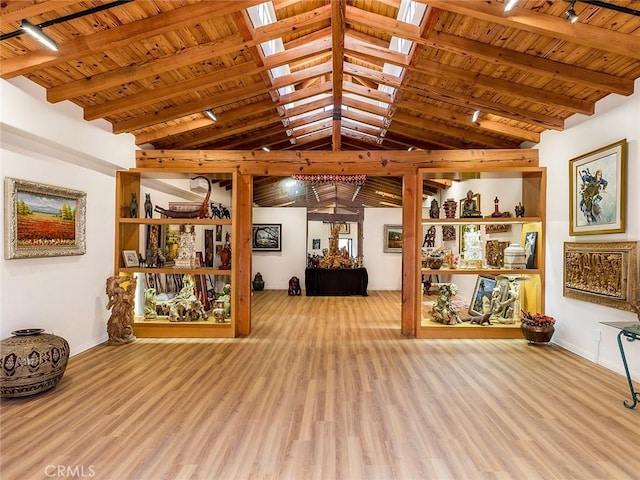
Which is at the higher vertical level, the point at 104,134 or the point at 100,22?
the point at 100,22

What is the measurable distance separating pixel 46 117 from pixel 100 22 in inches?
52.1

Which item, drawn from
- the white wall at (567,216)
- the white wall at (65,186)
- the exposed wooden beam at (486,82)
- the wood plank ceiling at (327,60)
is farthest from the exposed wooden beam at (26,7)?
the white wall at (567,216)

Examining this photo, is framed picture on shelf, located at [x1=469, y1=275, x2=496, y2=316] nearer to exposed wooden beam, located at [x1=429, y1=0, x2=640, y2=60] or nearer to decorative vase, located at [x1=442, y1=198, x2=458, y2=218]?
decorative vase, located at [x1=442, y1=198, x2=458, y2=218]

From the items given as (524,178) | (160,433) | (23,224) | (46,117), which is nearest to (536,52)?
(524,178)

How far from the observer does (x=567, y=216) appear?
4.56 meters

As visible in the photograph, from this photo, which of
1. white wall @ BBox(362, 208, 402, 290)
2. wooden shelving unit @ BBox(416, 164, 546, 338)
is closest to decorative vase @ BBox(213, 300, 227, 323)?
wooden shelving unit @ BBox(416, 164, 546, 338)

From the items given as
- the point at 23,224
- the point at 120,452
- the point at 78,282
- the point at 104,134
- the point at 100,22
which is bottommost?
the point at 120,452

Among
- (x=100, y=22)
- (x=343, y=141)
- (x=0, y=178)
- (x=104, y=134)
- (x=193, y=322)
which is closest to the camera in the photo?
(x=100, y=22)

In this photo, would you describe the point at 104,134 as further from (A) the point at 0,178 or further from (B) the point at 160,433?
(B) the point at 160,433

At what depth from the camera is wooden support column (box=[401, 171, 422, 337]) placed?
17.4 ft

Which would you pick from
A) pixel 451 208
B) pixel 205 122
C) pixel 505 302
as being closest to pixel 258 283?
pixel 205 122

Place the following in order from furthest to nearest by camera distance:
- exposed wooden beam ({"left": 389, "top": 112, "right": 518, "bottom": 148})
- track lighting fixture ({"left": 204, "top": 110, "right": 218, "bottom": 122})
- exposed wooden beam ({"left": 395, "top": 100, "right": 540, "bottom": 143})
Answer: exposed wooden beam ({"left": 389, "top": 112, "right": 518, "bottom": 148})
exposed wooden beam ({"left": 395, "top": 100, "right": 540, "bottom": 143})
track lighting fixture ({"left": 204, "top": 110, "right": 218, "bottom": 122})

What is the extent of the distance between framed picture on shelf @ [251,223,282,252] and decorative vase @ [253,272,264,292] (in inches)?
32.6

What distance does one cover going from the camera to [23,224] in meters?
3.47
